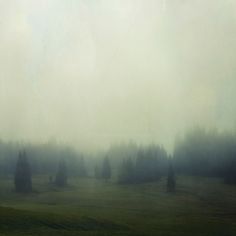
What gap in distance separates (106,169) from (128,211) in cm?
74

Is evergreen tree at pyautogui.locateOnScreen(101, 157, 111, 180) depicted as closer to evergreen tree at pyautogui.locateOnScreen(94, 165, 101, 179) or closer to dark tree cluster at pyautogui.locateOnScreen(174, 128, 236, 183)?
evergreen tree at pyautogui.locateOnScreen(94, 165, 101, 179)

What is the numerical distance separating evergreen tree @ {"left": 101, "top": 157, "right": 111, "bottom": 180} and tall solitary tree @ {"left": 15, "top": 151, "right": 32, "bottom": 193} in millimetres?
1174

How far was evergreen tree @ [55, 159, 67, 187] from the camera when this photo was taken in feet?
32.9

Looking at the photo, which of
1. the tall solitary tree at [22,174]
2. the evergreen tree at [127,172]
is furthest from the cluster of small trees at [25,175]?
the evergreen tree at [127,172]

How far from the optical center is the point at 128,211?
9906mm

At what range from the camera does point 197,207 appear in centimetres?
990

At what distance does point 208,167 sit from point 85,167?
1.92 meters

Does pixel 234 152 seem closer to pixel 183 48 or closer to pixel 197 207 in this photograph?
pixel 197 207

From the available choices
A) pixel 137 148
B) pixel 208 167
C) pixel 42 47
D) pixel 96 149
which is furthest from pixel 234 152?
pixel 42 47

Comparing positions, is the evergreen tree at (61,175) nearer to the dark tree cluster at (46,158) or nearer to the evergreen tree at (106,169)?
the dark tree cluster at (46,158)

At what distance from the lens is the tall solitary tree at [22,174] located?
1002 cm

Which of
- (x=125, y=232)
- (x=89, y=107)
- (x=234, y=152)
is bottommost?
(x=125, y=232)

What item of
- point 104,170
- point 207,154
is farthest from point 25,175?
point 207,154

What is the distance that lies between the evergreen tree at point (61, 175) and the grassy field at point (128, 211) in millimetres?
112
